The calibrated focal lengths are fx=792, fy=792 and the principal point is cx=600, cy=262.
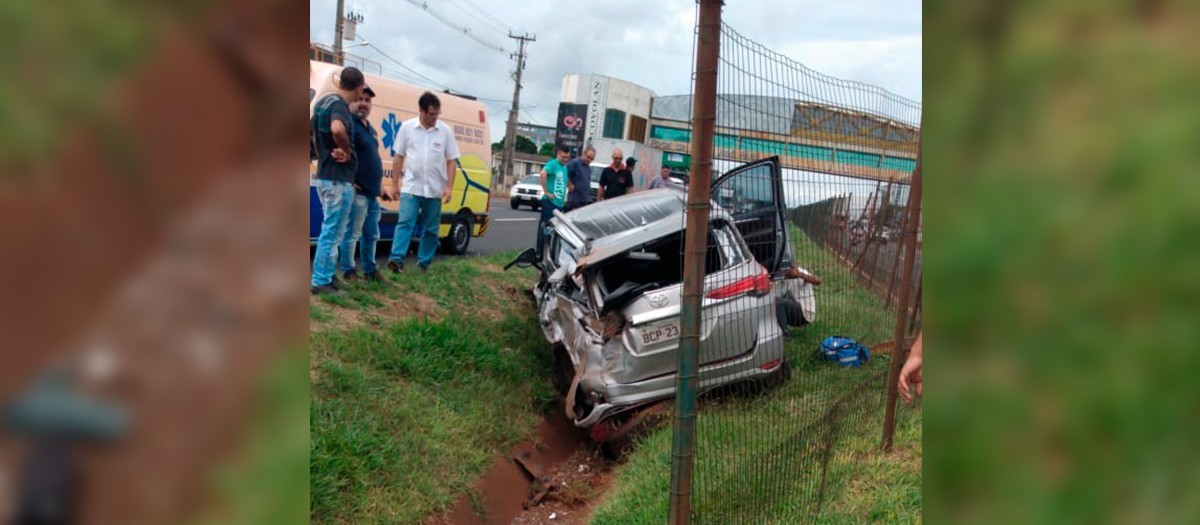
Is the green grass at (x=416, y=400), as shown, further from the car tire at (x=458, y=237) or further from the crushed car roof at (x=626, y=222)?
the car tire at (x=458, y=237)

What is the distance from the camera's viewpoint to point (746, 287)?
11.3 ft

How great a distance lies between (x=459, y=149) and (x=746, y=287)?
7.61 meters

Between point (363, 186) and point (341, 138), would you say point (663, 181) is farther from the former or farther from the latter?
point (341, 138)

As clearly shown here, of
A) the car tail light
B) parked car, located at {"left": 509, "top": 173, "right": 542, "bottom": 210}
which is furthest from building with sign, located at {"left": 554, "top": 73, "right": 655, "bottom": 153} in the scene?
the car tail light

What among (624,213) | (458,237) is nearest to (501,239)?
(458,237)

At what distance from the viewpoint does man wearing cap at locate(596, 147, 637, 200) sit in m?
9.73

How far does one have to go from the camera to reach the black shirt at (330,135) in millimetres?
4586

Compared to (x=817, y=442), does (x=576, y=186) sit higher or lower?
higher

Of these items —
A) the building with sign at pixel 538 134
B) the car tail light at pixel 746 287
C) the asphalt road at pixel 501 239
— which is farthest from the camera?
the building with sign at pixel 538 134
